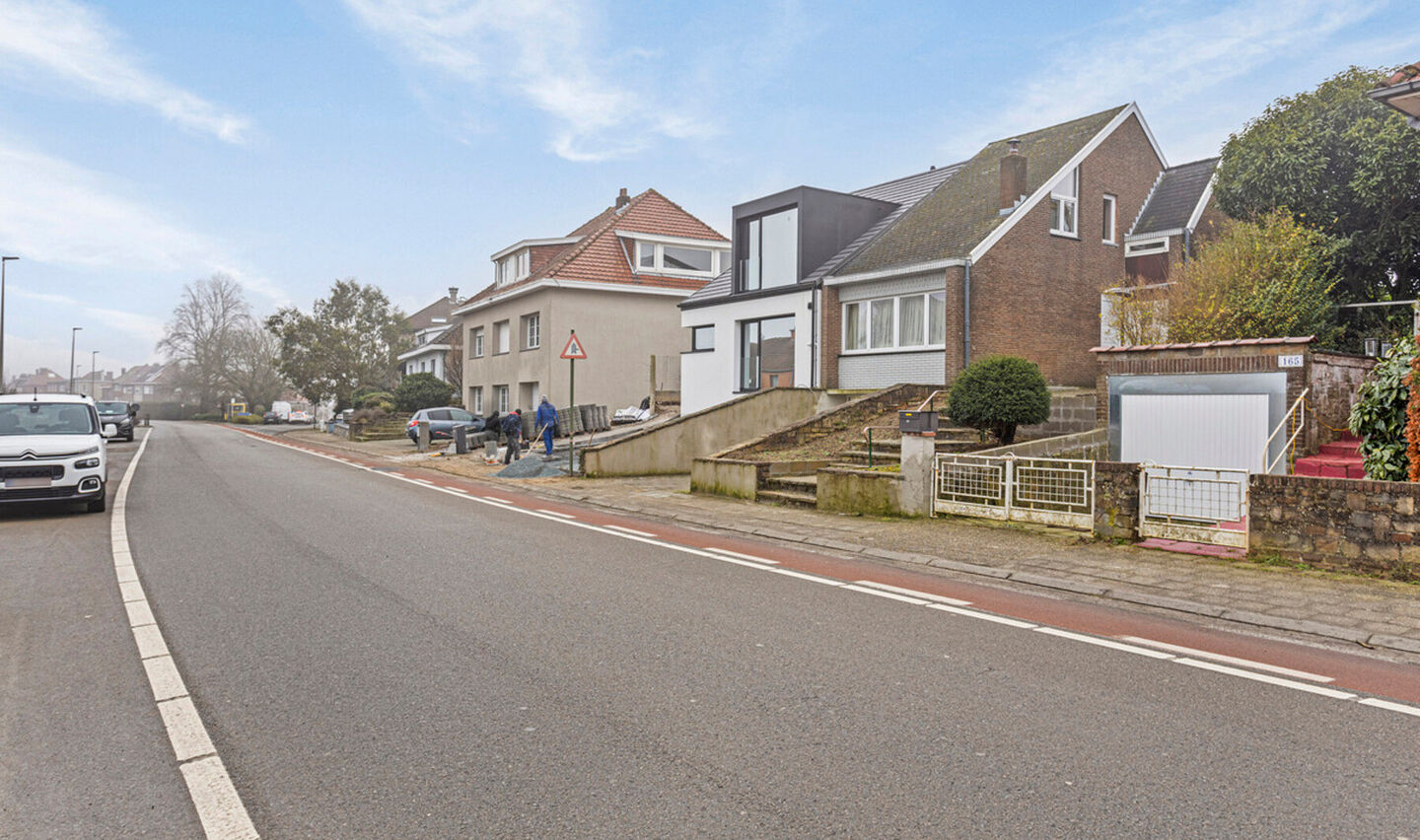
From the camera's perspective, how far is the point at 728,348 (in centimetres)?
2662

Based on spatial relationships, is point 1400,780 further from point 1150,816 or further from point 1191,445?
point 1191,445

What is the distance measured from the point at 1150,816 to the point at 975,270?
1881cm

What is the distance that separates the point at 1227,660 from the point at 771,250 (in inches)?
825

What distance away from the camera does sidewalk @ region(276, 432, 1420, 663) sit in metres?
6.73

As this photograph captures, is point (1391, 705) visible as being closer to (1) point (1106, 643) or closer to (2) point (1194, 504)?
(1) point (1106, 643)

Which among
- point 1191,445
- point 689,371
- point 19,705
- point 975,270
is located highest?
point 975,270

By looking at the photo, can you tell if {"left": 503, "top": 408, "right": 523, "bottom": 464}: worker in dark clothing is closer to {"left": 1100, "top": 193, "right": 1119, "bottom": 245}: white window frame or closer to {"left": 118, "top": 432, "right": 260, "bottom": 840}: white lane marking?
{"left": 118, "top": 432, "right": 260, "bottom": 840}: white lane marking

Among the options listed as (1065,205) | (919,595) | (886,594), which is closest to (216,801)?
(886,594)

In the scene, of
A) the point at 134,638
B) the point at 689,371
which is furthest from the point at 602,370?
the point at 134,638

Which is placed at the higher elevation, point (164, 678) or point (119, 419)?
point (119, 419)

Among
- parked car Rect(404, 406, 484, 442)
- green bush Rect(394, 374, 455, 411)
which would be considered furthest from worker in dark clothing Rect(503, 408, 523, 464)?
green bush Rect(394, 374, 455, 411)

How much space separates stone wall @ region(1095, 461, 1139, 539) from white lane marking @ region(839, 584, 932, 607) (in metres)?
3.75

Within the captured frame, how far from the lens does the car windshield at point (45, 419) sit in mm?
12531

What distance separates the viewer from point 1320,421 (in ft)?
39.0
